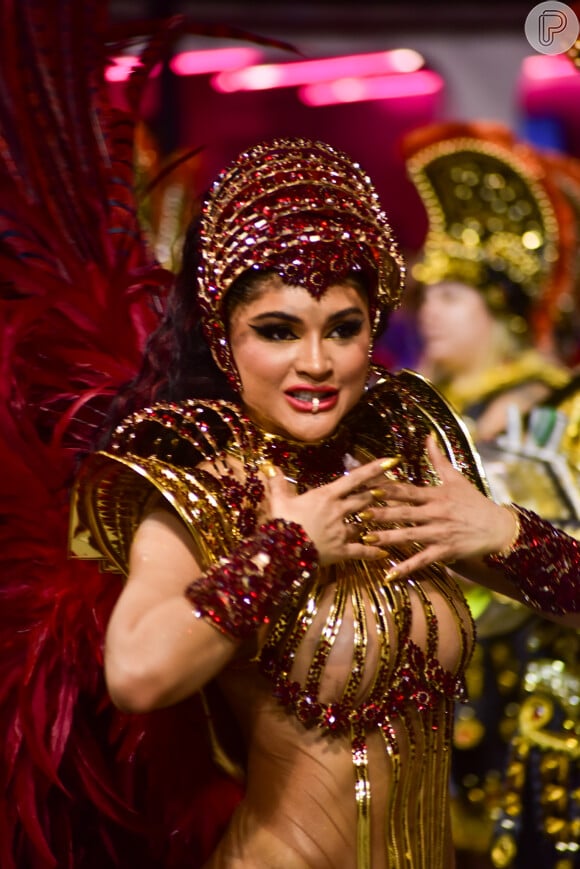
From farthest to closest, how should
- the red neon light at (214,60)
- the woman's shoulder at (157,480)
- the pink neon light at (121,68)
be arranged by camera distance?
the red neon light at (214,60) < the pink neon light at (121,68) < the woman's shoulder at (157,480)

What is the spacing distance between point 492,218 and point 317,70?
9.35 ft

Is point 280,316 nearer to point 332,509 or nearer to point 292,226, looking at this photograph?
point 292,226

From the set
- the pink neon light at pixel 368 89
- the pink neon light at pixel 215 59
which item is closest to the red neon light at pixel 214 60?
the pink neon light at pixel 215 59

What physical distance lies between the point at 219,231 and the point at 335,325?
0.65ft

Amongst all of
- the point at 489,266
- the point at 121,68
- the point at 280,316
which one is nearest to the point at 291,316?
the point at 280,316

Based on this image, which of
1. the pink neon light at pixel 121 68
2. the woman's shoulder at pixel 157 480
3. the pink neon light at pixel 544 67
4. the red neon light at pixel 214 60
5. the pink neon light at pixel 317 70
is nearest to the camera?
the woman's shoulder at pixel 157 480

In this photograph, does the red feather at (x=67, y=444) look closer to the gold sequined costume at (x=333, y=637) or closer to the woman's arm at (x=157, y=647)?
the gold sequined costume at (x=333, y=637)

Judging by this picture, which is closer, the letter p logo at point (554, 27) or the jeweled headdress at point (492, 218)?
the letter p logo at point (554, 27)

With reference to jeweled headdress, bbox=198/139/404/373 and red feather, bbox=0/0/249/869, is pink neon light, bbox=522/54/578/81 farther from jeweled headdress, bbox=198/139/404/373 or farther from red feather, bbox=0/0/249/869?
jeweled headdress, bbox=198/139/404/373

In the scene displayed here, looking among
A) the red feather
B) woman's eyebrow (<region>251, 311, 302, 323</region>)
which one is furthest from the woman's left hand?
the red feather

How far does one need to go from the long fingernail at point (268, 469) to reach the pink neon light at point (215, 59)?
5.78 metres

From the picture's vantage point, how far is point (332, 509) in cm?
169

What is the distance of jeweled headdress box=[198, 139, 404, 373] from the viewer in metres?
1.77

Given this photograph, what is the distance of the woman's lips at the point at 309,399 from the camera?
1780mm
